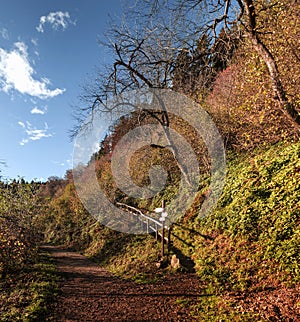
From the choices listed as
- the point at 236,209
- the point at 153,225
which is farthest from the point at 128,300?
the point at 153,225

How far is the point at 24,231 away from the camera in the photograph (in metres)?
8.47

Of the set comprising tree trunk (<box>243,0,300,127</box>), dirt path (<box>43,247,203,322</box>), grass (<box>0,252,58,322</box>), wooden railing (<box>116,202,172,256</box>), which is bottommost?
dirt path (<box>43,247,203,322</box>)

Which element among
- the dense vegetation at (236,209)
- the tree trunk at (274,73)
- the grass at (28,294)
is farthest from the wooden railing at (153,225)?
the tree trunk at (274,73)

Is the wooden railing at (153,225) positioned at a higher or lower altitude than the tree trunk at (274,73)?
lower

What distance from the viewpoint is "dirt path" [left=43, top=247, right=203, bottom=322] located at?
4.85 metres

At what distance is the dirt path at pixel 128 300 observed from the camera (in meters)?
4.85

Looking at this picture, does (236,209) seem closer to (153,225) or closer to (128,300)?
(128,300)

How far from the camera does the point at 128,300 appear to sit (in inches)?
222

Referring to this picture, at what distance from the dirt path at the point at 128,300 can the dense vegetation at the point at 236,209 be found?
0.39m

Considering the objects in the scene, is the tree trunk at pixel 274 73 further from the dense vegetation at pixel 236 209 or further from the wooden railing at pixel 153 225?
the wooden railing at pixel 153 225

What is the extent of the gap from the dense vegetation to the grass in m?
0.05

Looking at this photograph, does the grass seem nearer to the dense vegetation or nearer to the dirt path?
the dense vegetation

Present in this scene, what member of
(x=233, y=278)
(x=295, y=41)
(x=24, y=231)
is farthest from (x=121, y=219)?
(x=295, y=41)

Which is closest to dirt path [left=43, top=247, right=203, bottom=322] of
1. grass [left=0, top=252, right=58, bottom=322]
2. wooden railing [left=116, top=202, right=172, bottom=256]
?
grass [left=0, top=252, right=58, bottom=322]
